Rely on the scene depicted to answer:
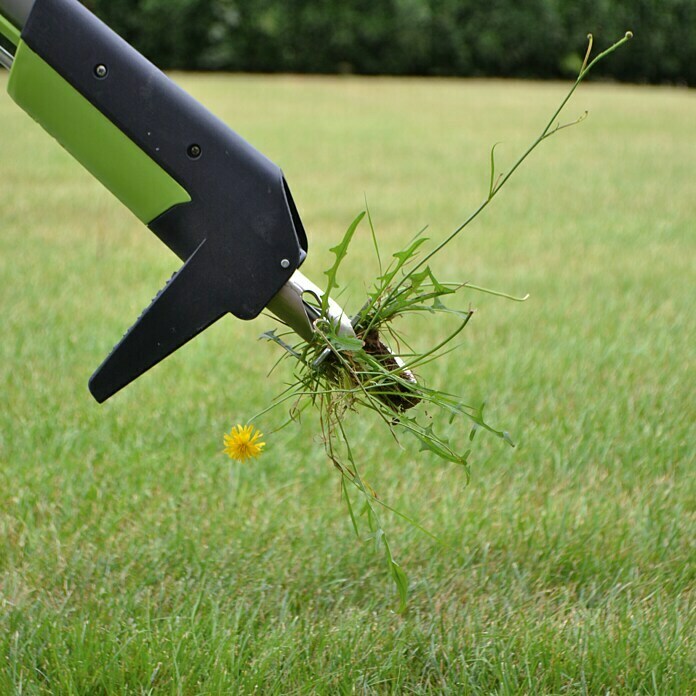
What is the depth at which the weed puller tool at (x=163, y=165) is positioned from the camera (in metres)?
1.44

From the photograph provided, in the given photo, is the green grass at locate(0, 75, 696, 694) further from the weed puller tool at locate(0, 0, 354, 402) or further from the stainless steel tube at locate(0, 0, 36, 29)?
the stainless steel tube at locate(0, 0, 36, 29)

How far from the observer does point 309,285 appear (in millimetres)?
1542

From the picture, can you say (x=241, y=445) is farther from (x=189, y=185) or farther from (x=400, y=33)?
(x=400, y=33)

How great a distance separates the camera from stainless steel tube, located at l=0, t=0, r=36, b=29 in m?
1.44

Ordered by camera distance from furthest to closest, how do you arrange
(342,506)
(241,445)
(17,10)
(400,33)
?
(400,33) → (342,506) → (241,445) → (17,10)

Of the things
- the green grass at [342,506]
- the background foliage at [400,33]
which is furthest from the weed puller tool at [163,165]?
the background foliage at [400,33]

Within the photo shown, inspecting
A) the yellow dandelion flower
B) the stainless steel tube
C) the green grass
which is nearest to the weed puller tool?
the stainless steel tube

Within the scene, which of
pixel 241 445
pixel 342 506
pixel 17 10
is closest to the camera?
pixel 17 10

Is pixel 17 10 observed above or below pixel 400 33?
below

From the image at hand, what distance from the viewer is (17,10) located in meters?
1.44

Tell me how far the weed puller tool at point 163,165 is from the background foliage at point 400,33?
59.5 ft

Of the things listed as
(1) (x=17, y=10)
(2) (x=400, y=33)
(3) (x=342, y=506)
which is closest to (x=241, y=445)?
(1) (x=17, y=10)

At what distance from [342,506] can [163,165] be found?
3.74ft

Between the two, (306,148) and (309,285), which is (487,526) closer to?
(309,285)
